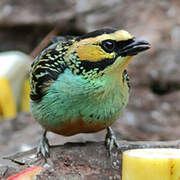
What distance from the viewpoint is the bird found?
147 inches

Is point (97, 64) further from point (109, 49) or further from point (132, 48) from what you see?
point (132, 48)

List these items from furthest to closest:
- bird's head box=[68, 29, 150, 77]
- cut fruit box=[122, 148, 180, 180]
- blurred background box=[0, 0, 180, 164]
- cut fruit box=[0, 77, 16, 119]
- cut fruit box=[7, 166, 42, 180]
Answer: cut fruit box=[0, 77, 16, 119]
blurred background box=[0, 0, 180, 164]
bird's head box=[68, 29, 150, 77]
cut fruit box=[7, 166, 42, 180]
cut fruit box=[122, 148, 180, 180]

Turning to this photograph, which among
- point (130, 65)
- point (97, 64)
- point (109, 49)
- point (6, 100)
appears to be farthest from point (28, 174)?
point (130, 65)

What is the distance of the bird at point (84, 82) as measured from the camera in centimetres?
374

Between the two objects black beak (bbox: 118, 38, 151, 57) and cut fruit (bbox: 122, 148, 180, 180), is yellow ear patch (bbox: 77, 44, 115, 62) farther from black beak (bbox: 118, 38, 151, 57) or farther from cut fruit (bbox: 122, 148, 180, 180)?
cut fruit (bbox: 122, 148, 180, 180)

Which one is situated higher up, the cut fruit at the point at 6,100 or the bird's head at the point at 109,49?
the bird's head at the point at 109,49

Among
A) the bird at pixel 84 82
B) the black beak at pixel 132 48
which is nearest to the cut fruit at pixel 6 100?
the bird at pixel 84 82

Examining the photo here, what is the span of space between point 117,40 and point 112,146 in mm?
1005

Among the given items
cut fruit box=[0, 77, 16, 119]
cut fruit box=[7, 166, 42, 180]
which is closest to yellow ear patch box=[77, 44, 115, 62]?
cut fruit box=[7, 166, 42, 180]

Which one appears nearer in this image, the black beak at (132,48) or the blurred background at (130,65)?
the black beak at (132,48)

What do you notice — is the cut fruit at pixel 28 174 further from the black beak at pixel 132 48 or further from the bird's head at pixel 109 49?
the black beak at pixel 132 48

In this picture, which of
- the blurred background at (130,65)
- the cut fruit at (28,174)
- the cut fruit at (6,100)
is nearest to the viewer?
the cut fruit at (28,174)

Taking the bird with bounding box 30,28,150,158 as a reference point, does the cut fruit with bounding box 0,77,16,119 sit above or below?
below

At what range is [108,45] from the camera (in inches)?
147
